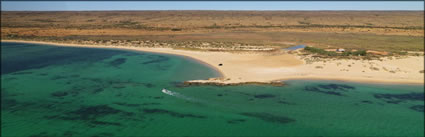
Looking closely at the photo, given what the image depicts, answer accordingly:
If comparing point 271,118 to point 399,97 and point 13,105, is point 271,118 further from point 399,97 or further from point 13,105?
point 13,105

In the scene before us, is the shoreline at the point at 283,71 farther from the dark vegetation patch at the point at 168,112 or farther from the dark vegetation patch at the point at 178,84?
the dark vegetation patch at the point at 168,112

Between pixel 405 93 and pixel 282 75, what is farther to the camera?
pixel 282 75

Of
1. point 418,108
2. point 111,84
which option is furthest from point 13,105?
point 418,108

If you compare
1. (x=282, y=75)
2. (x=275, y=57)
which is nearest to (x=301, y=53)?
(x=275, y=57)

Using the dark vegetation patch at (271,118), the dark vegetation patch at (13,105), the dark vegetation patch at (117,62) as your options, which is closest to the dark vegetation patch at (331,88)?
the dark vegetation patch at (271,118)

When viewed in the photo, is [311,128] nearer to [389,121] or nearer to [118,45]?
[389,121]

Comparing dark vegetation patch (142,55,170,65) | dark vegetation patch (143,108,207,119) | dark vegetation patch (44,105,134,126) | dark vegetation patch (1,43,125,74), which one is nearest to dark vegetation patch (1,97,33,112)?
dark vegetation patch (44,105,134,126)
